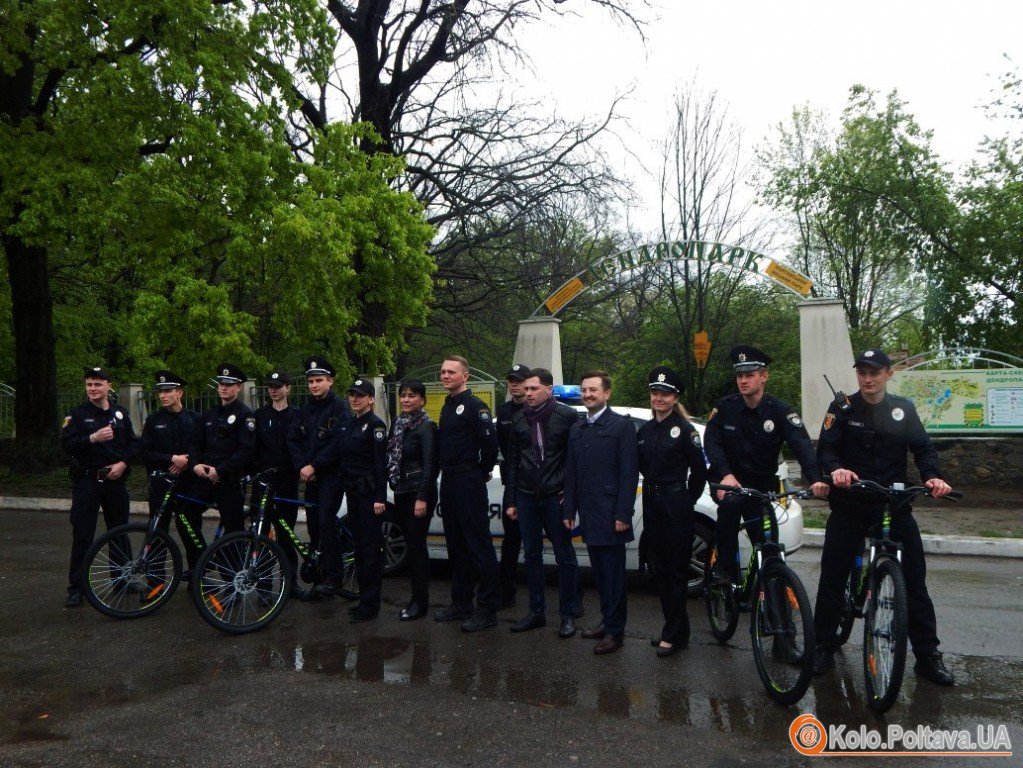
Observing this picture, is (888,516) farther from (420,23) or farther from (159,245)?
(420,23)

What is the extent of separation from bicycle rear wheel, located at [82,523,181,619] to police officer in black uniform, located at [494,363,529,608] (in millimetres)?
2556

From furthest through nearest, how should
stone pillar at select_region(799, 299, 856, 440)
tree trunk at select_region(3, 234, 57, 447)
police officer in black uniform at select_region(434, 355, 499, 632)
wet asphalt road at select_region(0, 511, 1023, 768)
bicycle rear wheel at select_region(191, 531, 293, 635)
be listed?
tree trunk at select_region(3, 234, 57, 447) < stone pillar at select_region(799, 299, 856, 440) < police officer in black uniform at select_region(434, 355, 499, 632) < bicycle rear wheel at select_region(191, 531, 293, 635) < wet asphalt road at select_region(0, 511, 1023, 768)

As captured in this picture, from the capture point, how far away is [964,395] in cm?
1278

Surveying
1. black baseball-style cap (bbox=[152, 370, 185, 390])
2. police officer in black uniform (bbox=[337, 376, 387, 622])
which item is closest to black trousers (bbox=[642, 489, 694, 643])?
police officer in black uniform (bbox=[337, 376, 387, 622])

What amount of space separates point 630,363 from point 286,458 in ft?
73.9

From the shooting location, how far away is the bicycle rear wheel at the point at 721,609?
17.9ft

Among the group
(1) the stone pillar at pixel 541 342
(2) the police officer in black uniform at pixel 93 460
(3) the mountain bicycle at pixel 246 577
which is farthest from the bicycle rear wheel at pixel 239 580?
(1) the stone pillar at pixel 541 342

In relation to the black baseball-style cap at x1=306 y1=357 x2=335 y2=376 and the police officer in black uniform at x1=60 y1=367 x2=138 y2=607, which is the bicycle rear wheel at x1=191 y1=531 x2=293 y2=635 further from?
the police officer in black uniform at x1=60 y1=367 x2=138 y2=607

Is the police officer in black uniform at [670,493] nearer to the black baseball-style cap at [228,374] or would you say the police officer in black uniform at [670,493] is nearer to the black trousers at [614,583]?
the black trousers at [614,583]

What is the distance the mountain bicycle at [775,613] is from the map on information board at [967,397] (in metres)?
8.89

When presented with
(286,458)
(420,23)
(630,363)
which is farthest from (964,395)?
(630,363)

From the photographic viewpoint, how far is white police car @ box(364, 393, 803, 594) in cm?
676

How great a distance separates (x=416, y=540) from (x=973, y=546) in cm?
639

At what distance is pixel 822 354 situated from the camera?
46.9 feet
